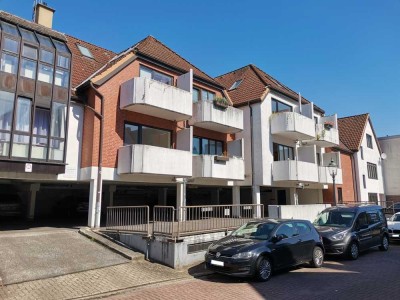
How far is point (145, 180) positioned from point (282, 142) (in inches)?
444

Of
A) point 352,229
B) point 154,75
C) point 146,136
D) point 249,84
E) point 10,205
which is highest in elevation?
point 249,84

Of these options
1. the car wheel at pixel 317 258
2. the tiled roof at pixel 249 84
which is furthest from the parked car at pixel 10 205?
the car wheel at pixel 317 258

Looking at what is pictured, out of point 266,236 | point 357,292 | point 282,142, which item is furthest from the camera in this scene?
point 282,142

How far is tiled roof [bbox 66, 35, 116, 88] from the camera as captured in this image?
16195mm

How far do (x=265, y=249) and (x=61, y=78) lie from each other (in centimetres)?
1101

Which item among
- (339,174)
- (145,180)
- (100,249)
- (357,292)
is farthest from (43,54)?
(339,174)

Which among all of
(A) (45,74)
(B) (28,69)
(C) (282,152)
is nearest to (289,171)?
(C) (282,152)

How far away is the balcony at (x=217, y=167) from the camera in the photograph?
59.2 feet

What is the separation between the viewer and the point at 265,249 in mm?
9430

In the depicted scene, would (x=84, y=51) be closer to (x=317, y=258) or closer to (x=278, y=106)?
(x=278, y=106)

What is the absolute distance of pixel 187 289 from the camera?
28.0 feet

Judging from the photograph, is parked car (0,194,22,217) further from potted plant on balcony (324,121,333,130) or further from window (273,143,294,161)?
potted plant on balcony (324,121,333,130)

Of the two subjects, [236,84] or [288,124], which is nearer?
[288,124]

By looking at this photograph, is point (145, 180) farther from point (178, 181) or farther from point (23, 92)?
point (23, 92)
